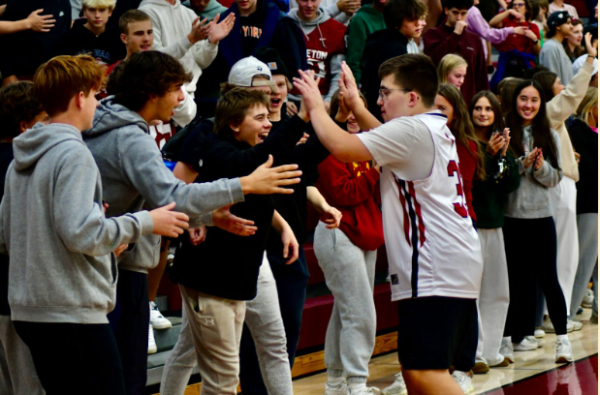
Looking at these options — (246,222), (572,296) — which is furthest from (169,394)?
(572,296)

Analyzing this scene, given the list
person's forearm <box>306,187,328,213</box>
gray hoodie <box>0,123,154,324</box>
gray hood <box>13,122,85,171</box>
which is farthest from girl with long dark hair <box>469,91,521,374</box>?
gray hood <box>13,122,85,171</box>

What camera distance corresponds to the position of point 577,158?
23.0 feet

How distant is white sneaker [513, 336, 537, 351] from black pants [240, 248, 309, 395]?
248 centimetres

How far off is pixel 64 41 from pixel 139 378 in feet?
11.0

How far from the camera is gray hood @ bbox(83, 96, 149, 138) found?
3.08 metres

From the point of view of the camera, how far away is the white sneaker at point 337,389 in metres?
4.96

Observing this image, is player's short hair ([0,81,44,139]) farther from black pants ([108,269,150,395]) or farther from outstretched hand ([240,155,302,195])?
outstretched hand ([240,155,302,195])

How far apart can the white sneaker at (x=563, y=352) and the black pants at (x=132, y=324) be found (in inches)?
136

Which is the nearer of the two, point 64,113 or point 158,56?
point 64,113

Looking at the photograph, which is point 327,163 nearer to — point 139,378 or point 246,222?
point 246,222

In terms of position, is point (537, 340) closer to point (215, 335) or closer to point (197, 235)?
point (215, 335)

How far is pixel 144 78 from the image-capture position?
312 cm

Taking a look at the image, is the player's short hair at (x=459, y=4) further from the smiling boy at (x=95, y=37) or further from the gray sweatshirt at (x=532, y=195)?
the smiling boy at (x=95, y=37)

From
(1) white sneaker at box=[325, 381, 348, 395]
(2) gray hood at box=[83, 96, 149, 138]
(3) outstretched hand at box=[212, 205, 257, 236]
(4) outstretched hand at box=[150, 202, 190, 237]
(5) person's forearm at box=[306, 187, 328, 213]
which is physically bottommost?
(1) white sneaker at box=[325, 381, 348, 395]
